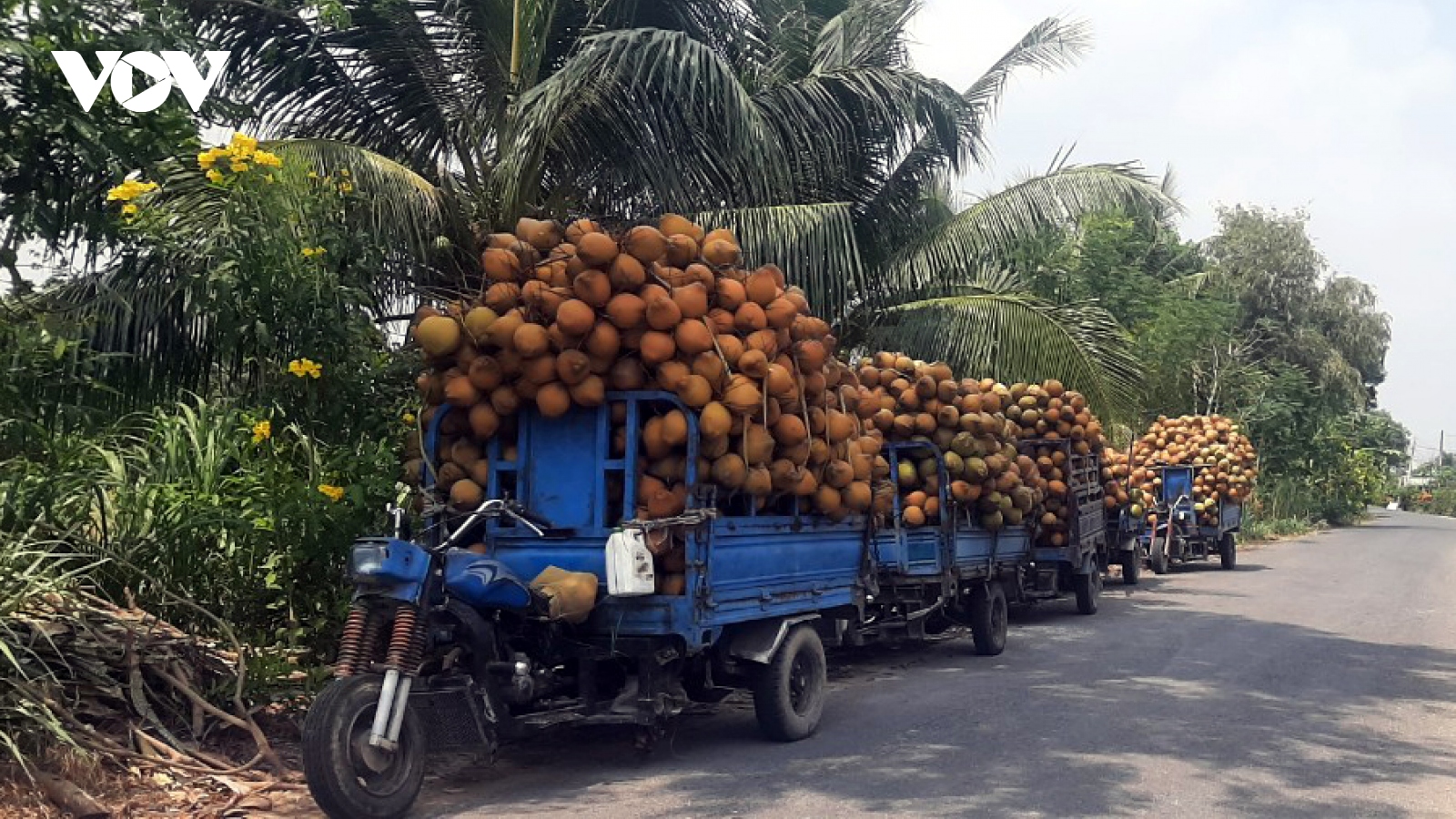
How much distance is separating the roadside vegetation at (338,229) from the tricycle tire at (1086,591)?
6.44 ft

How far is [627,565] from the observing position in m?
6.40

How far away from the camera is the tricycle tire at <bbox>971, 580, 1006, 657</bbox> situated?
11602 mm

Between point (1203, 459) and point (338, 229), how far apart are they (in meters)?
18.5

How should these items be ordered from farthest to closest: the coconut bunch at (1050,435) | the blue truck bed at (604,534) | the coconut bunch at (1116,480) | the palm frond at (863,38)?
the coconut bunch at (1116,480), the coconut bunch at (1050,435), the palm frond at (863,38), the blue truck bed at (604,534)

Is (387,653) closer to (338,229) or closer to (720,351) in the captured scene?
(720,351)

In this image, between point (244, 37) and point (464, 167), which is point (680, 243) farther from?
point (244, 37)

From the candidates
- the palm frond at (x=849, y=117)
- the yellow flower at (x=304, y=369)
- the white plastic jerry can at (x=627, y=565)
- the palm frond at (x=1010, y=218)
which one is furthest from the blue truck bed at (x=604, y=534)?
the palm frond at (x=1010, y=218)

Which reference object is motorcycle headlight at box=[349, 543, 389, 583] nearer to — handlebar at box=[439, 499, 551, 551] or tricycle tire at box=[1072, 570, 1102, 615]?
handlebar at box=[439, 499, 551, 551]

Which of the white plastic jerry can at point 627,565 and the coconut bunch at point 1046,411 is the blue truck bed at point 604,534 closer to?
the white plastic jerry can at point 627,565

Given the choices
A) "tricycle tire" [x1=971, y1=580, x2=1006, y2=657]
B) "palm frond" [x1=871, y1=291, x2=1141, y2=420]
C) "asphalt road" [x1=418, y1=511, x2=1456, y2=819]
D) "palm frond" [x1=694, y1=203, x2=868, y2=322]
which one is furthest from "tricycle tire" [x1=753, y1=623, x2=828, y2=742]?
"palm frond" [x1=871, y1=291, x2=1141, y2=420]

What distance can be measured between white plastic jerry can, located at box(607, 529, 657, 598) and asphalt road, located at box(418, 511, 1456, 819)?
99 centimetres

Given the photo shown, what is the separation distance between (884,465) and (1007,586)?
404cm

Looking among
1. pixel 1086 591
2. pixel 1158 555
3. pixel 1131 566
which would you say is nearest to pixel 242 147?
pixel 1086 591

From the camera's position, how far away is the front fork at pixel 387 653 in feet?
18.2
